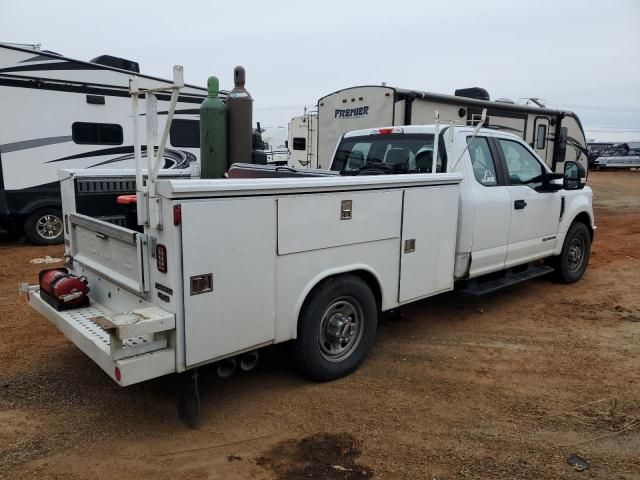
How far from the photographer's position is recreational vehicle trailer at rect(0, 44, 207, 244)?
8797 millimetres

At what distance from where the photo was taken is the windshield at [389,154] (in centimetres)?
529

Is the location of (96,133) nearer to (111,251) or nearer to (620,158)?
(111,251)

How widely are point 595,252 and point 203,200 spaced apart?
853 centimetres

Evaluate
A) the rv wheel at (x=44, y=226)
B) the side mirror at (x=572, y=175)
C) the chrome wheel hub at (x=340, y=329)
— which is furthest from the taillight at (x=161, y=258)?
the rv wheel at (x=44, y=226)

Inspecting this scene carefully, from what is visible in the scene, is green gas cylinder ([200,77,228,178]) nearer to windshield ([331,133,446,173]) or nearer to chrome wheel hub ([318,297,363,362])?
windshield ([331,133,446,173])

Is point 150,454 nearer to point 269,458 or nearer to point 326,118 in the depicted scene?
point 269,458

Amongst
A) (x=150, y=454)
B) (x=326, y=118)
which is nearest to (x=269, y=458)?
(x=150, y=454)

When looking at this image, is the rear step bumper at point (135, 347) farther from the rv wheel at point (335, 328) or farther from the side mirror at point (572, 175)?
the side mirror at point (572, 175)

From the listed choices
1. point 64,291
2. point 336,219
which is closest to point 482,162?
point 336,219

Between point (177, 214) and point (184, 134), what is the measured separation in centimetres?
835

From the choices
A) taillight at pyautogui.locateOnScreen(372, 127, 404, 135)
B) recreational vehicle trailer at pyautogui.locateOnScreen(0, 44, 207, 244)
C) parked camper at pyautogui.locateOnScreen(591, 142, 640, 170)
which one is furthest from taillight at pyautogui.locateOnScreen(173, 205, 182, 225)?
parked camper at pyautogui.locateOnScreen(591, 142, 640, 170)

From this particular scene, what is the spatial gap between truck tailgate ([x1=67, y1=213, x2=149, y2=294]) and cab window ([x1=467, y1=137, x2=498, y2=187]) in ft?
10.9

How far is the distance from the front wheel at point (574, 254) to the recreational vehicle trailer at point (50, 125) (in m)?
7.24

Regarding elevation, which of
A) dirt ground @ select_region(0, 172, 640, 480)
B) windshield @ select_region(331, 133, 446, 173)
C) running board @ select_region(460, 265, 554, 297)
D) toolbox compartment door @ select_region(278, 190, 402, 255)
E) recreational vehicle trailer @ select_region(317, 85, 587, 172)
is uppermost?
recreational vehicle trailer @ select_region(317, 85, 587, 172)
